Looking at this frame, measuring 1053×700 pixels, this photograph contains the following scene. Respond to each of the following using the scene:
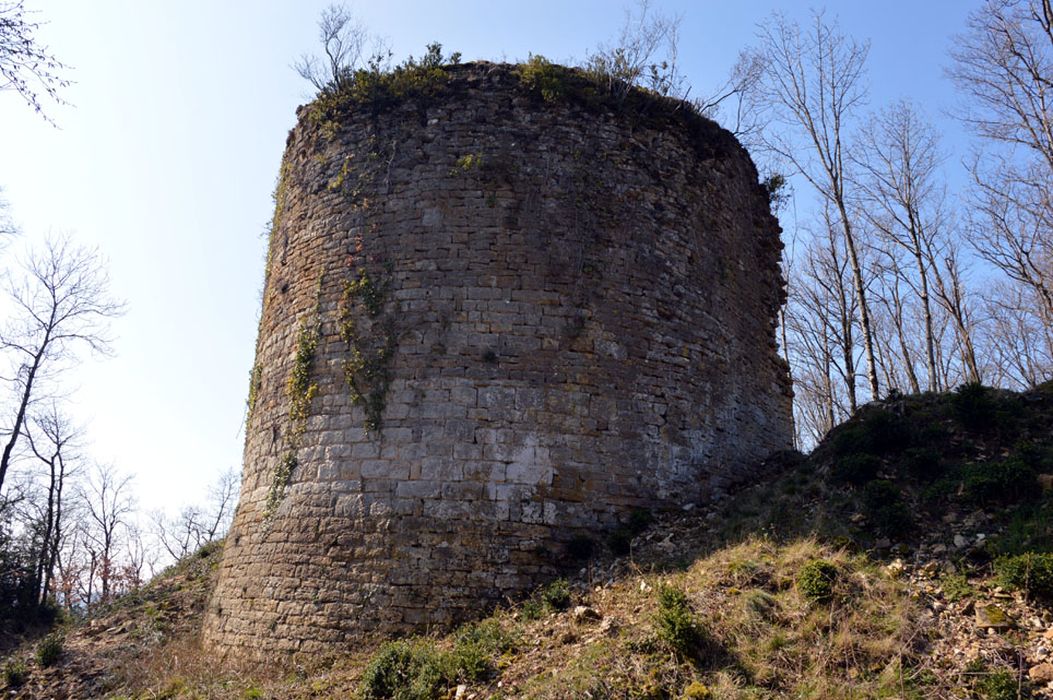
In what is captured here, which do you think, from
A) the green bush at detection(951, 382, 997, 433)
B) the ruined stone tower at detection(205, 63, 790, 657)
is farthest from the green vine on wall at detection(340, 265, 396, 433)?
the green bush at detection(951, 382, 997, 433)

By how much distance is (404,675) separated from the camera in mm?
6996

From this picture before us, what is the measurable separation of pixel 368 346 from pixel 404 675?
414 centimetres

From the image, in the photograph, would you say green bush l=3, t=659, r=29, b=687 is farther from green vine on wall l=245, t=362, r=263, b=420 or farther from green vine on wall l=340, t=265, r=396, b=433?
green vine on wall l=340, t=265, r=396, b=433

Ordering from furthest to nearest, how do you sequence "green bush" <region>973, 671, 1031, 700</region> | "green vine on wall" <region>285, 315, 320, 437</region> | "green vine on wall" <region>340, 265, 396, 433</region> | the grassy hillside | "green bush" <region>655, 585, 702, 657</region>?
1. "green vine on wall" <region>285, 315, 320, 437</region>
2. "green vine on wall" <region>340, 265, 396, 433</region>
3. "green bush" <region>655, 585, 702, 657</region>
4. the grassy hillside
5. "green bush" <region>973, 671, 1031, 700</region>

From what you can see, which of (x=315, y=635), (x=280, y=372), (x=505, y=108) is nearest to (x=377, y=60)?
(x=505, y=108)

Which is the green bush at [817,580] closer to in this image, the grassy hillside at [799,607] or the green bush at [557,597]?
the grassy hillside at [799,607]

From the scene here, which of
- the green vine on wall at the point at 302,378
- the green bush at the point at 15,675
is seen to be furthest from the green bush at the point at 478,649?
the green bush at the point at 15,675

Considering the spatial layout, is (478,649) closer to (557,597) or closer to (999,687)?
(557,597)

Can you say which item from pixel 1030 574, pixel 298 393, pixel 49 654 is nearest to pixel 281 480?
pixel 298 393

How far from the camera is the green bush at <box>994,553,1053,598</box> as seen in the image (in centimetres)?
588

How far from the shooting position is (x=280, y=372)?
34.0 ft

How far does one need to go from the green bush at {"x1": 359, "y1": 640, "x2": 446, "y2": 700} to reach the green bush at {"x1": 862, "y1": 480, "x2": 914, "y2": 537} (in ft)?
15.3

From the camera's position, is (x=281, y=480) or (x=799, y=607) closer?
(x=799, y=607)

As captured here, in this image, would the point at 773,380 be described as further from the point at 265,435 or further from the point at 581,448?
the point at 265,435
